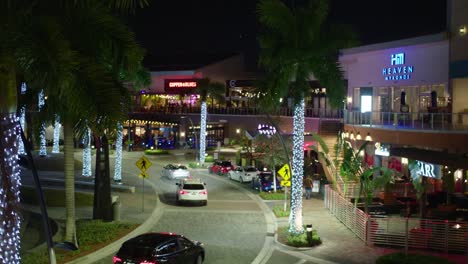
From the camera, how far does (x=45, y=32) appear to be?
1051cm

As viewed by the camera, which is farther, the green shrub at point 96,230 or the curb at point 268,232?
the green shrub at point 96,230

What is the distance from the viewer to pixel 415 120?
28297 mm

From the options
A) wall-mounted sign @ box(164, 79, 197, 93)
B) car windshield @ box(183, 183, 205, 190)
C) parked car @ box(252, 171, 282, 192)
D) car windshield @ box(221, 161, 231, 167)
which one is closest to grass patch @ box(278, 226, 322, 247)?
car windshield @ box(183, 183, 205, 190)

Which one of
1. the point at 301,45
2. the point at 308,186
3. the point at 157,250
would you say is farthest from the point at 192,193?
the point at 157,250

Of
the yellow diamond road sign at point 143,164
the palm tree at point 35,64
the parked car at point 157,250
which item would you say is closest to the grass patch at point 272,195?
the yellow diamond road sign at point 143,164

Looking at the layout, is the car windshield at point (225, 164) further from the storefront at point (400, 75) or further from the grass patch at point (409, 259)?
the grass patch at point (409, 259)

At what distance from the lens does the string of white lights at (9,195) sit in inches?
391

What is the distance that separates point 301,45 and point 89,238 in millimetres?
10727

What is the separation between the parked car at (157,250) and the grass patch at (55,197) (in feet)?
45.8

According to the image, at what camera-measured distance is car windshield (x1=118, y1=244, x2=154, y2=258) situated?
15.9 meters

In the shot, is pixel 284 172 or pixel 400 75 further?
pixel 400 75

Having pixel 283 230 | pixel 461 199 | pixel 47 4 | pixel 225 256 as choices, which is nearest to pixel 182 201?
pixel 283 230

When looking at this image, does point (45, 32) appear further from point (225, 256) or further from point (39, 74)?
point (225, 256)

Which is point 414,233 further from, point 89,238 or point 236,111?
point 236,111
